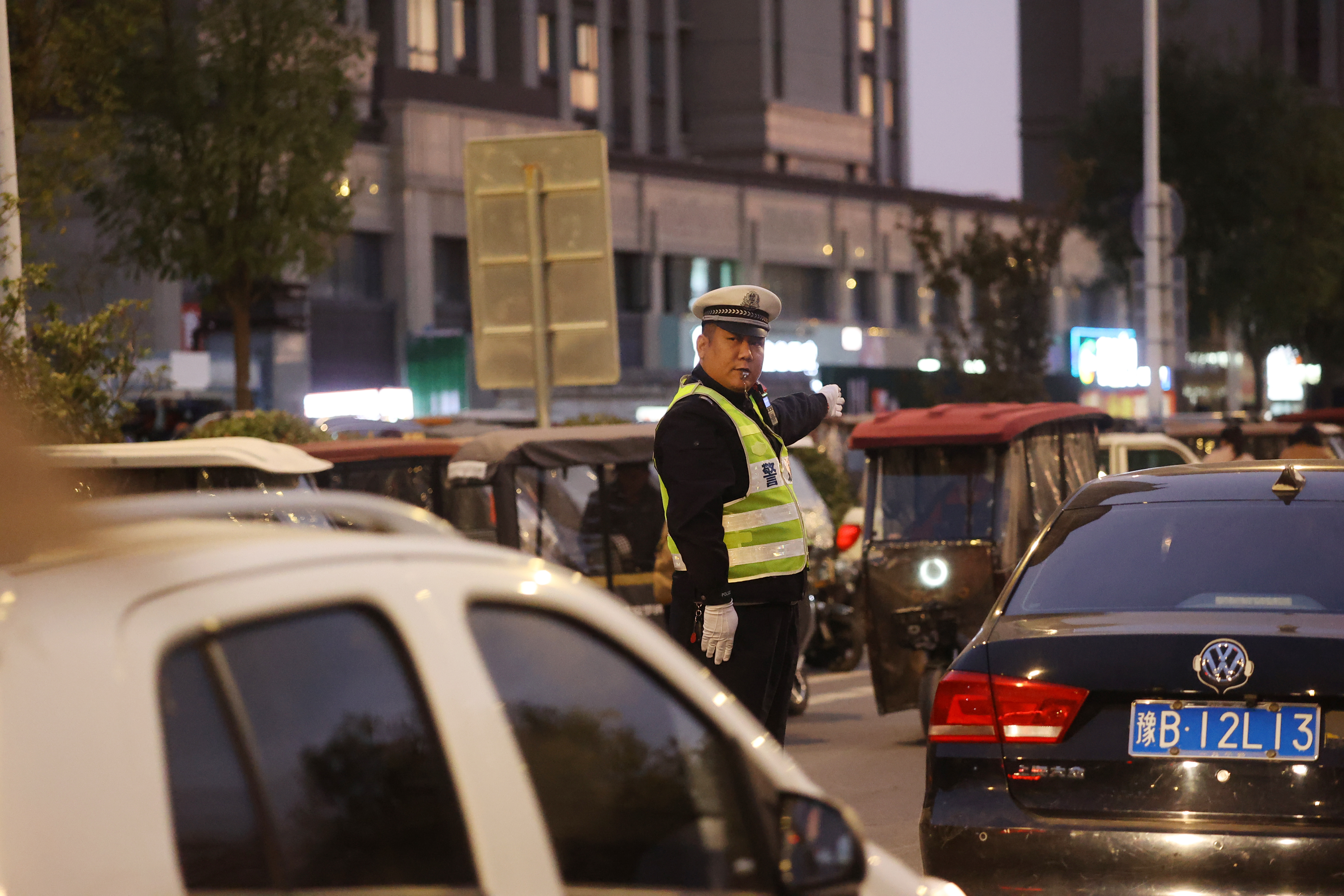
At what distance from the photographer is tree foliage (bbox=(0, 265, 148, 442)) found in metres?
11.8

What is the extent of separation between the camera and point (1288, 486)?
5.59 m

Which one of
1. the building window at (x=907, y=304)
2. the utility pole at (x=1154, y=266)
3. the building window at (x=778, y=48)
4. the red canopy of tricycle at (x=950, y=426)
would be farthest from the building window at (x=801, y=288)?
the red canopy of tricycle at (x=950, y=426)

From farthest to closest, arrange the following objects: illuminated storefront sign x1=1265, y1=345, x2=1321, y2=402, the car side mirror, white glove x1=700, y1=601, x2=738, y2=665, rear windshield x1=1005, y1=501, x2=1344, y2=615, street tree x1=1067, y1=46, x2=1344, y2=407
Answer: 1. illuminated storefront sign x1=1265, y1=345, x2=1321, y2=402
2. street tree x1=1067, y1=46, x2=1344, y2=407
3. white glove x1=700, y1=601, x2=738, y2=665
4. rear windshield x1=1005, y1=501, x2=1344, y2=615
5. the car side mirror

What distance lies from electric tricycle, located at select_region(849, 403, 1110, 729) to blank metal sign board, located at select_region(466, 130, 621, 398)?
1751mm

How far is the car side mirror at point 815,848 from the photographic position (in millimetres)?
2654

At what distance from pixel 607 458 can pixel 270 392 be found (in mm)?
27562

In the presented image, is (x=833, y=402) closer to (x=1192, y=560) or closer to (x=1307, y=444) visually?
(x=1192, y=560)

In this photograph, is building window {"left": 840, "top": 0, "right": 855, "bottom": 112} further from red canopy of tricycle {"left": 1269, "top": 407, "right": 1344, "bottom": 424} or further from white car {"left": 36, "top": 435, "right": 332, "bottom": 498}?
white car {"left": 36, "top": 435, "right": 332, "bottom": 498}

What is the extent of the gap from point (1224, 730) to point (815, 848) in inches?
91.5

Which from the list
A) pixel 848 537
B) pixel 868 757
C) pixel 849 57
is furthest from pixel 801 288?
pixel 868 757

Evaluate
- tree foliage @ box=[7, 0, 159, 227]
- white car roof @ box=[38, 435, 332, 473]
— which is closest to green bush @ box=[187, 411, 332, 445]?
tree foliage @ box=[7, 0, 159, 227]

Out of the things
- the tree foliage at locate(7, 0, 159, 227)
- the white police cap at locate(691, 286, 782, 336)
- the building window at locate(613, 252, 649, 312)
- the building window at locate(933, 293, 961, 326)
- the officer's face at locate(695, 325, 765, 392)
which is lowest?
the officer's face at locate(695, 325, 765, 392)

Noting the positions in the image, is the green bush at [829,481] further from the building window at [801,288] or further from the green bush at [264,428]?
the building window at [801,288]

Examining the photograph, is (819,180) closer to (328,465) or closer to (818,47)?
(818,47)
